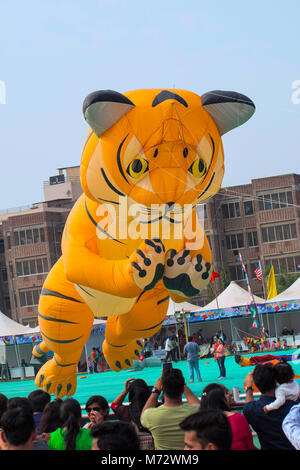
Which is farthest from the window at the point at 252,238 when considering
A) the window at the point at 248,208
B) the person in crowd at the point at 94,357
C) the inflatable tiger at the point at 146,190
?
the inflatable tiger at the point at 146,190

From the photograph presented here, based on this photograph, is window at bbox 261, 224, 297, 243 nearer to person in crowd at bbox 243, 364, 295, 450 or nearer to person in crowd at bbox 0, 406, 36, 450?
person in crowd at bbox 243, 364, 295, 450

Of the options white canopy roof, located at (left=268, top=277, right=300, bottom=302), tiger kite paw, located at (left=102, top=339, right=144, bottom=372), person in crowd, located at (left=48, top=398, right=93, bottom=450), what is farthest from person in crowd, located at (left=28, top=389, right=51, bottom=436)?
white canopy roof, located at (left=268, top=277, right=300, bottom=302)

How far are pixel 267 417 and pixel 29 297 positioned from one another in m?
37.3

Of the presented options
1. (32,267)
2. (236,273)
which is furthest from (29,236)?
(236,273)

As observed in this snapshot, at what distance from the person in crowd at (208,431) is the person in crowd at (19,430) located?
806mm

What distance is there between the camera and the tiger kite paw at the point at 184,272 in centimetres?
610

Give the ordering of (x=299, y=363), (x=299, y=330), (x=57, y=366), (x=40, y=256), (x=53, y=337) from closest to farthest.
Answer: (x=53, y=337) → (x=57, y=366) → (x=299, y=363) → (x=299, y=330) → (x=40, y=256)

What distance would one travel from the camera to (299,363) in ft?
50.0

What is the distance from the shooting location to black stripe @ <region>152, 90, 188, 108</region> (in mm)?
6156

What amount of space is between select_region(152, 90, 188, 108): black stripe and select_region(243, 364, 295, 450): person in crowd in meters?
2.81

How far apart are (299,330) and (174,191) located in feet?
99.0

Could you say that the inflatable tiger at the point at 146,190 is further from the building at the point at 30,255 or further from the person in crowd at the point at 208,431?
the building at the point at 30,255
